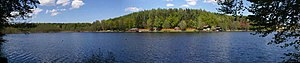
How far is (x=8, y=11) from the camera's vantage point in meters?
21.6

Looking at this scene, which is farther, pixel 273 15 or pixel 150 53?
pixel 150 53

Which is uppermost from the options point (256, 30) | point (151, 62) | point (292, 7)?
point (292, 7)

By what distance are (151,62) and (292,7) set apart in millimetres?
31317

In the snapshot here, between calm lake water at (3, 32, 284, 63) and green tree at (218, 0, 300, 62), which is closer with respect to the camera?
green tree at (218, 0, 300, 62)

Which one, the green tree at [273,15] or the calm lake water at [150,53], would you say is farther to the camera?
the calm lake water at [150,53]

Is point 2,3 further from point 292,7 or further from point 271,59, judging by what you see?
point 271,59

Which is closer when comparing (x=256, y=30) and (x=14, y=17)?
(x=256, y=30)

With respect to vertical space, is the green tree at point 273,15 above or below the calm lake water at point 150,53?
above

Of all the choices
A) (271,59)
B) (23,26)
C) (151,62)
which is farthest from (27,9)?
(271,59)

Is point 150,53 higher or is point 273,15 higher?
point 273,15

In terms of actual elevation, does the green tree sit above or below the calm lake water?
above

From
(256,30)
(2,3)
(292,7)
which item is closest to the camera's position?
(292,7)

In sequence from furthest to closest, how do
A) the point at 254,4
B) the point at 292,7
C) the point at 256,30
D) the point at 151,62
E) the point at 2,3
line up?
the point at 151,62 < the point at 2,3 < the point at 256,30 < the point at 254,4 < the point at 292,7

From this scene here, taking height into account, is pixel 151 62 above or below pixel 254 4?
below
